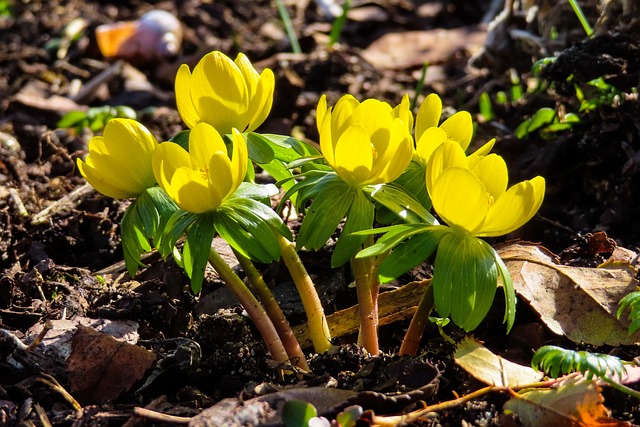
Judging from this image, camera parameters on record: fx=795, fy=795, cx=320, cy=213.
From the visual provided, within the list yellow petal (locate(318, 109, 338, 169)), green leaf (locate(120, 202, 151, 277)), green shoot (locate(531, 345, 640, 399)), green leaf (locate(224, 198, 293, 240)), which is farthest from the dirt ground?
yellow petal (locate(318, 109, 338, 169))

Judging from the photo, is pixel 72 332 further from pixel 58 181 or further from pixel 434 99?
pixel 58 181

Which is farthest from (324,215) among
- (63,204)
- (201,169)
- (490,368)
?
(63,204)

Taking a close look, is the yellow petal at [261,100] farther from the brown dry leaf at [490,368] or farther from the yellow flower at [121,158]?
the brown dry leaf at [490,368]

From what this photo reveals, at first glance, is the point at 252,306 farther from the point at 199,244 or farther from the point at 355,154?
the point at 355,154

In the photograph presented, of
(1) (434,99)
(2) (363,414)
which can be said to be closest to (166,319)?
(2) (363,414)

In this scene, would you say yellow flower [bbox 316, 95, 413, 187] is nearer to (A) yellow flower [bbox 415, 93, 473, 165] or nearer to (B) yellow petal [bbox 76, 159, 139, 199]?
(A) yellow flower [bbox 415, 93, 473, 165]

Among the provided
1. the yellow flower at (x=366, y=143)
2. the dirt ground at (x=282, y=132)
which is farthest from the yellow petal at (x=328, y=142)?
the dirt ground at (x=282, y=132)
